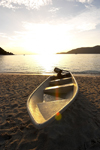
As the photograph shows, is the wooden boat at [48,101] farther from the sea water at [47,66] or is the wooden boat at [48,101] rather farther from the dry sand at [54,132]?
the sea water at [47,66]

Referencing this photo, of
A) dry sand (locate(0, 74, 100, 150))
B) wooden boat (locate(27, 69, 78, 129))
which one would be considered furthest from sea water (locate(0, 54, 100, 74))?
dry sand (locate(0, 74, 100, 150))

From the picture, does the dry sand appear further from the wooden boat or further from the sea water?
the sea water

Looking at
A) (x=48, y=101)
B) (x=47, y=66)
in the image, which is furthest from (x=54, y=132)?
(x=47, y=66)

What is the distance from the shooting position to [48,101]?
4285 mm

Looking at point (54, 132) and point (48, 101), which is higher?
point (48, 101)

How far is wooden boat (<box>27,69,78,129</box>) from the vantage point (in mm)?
2605

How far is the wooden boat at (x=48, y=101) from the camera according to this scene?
261 cm

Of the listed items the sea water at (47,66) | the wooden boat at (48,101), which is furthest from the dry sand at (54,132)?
the sea water at (47,66)

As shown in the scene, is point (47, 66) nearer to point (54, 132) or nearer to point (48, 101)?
point (48, 101)

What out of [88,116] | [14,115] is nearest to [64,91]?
[88,116]

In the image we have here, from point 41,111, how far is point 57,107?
0.57m

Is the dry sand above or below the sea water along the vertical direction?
below

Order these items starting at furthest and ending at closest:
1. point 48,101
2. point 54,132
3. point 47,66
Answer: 1. point 47,66
2. point 48,101
3. point 54,132

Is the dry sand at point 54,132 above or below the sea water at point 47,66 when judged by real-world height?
below
